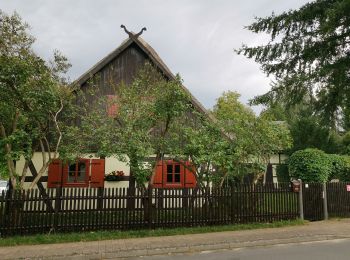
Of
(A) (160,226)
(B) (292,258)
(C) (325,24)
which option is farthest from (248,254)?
(C) (325,24)

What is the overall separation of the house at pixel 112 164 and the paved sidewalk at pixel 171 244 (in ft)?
17.5

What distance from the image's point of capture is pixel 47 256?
727cm

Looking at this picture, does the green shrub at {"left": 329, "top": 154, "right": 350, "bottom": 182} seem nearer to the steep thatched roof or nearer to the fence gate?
the fence gate

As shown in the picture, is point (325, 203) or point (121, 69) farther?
point (121, 69)

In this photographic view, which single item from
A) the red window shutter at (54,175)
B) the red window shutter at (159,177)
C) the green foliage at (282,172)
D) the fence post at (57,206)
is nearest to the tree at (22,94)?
the fence post at (57,206)

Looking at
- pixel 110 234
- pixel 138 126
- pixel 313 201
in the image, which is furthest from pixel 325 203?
pixel 110 234

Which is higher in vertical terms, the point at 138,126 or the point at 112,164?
the point at 138,126

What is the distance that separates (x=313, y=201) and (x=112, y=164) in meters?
7.62

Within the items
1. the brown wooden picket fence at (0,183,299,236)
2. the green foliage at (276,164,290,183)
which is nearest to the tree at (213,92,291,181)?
the brown wooden picket fence at (0,183,299,236)

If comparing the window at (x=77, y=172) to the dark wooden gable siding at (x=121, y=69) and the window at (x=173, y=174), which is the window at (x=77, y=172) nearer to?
the dark wooden gable siding at (x=121, y=69)

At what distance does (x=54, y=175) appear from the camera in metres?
13.6

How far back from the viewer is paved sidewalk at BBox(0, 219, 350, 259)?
24.5 feet

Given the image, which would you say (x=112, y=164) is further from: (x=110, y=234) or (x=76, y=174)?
(x=110, y=234)

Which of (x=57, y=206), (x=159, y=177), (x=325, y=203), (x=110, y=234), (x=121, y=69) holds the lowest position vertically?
(x=110, y=234)
